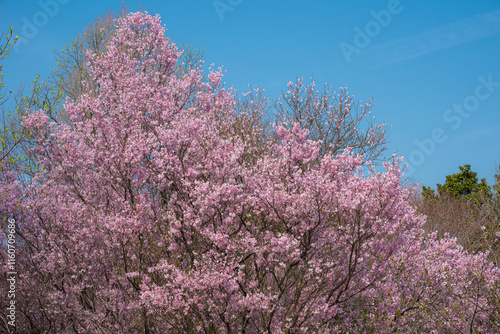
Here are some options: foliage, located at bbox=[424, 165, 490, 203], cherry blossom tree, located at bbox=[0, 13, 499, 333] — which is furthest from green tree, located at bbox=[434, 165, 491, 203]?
cherry blossom tree, located at bbox=[0, 13, 499, 333]

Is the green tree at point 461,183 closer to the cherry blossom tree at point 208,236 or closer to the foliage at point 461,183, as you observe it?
the foliage at point 461,183

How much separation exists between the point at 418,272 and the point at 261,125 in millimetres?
11295

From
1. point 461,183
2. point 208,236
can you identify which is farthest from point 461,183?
point 208,236

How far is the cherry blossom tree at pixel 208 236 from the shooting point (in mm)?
8273

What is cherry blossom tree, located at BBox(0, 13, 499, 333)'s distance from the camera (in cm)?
827

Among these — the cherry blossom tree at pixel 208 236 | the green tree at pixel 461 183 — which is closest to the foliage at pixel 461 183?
the green tree at pixel 461 183

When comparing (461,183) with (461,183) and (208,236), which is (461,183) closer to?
(461,183)

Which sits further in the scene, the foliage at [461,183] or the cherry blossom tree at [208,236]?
the foliage at [461,183]

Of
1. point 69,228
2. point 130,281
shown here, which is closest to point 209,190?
point 130,281

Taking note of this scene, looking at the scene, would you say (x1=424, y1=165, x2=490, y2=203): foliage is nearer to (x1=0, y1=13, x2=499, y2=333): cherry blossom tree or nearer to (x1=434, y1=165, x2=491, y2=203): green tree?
(x1=434, y1=165, x2=491, y2=203): green tree

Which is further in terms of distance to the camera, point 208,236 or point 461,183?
point 461,183

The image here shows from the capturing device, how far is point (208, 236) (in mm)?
8234

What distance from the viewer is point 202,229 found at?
28.7 ft

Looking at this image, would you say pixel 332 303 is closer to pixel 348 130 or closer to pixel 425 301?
pixel 425 301
